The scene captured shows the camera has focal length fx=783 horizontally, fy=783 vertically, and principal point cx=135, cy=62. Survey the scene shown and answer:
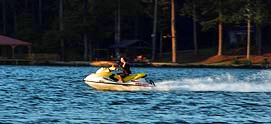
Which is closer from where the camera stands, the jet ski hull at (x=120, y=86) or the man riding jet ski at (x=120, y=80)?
the man riding jet ski at (x=120, y=80)

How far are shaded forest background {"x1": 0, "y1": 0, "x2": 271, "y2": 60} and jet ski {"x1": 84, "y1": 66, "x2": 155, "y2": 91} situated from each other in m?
57.2

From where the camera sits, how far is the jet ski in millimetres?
41969

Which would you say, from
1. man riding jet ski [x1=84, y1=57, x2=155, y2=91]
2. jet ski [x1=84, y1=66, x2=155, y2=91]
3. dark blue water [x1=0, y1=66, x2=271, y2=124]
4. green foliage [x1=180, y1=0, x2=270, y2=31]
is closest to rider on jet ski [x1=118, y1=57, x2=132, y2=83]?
man riding jet ski [x1=84, y1=57, x2=155, y2=91]

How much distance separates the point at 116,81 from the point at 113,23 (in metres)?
74.7

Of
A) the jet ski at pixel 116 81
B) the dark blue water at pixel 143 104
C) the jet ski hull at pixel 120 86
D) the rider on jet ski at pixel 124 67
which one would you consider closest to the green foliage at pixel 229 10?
the dark blue water at pixel 143 104

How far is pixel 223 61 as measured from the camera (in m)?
98.1

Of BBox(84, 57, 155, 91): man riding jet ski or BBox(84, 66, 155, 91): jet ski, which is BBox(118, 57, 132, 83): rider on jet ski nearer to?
BBox(84, 57, 155, 91): man riding jet ski

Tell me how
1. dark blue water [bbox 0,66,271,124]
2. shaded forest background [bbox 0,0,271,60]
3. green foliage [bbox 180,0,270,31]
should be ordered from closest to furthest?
dark blue water [bbox 0,66,271,124], green foliage [bbox 180,0,270,31], shaded forest background [bbox 0,0,271,60]

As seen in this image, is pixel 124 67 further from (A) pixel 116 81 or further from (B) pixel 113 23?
(B) pixel 113 23

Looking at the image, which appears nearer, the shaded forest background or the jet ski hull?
the jet ski hull

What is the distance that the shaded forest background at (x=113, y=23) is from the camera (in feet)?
332

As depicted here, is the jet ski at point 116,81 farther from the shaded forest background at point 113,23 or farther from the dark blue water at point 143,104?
the shaded forest background at point 113,23

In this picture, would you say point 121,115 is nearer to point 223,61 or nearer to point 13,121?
point 13,121

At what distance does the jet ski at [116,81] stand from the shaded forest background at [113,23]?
57170mm
